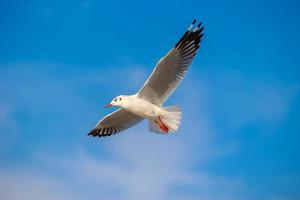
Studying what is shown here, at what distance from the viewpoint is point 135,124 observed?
444 inches

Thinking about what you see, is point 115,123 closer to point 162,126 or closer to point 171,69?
point 162,126

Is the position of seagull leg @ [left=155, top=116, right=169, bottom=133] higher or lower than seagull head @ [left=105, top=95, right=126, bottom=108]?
lower

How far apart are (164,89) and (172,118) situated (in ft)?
1.58

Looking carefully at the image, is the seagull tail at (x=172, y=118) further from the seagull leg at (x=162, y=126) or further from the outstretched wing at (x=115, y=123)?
the outstretched wing at (x=115, y=123)

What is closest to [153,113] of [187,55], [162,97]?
[162,97]

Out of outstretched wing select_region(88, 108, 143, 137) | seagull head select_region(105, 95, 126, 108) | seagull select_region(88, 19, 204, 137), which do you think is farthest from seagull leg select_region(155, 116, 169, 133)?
outstretched wing select_region(88, 108, 143, 137)

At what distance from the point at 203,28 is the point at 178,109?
1.39m

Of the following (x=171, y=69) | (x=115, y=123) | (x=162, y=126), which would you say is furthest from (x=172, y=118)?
(x=115, y=123)

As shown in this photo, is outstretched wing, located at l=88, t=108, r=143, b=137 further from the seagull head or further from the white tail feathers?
the white tail feathers

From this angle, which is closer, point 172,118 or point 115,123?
point 172,118

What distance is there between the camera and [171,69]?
10.0 metres

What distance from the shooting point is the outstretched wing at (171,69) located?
992 cm

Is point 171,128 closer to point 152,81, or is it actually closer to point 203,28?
point 152,81

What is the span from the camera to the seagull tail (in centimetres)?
1011
